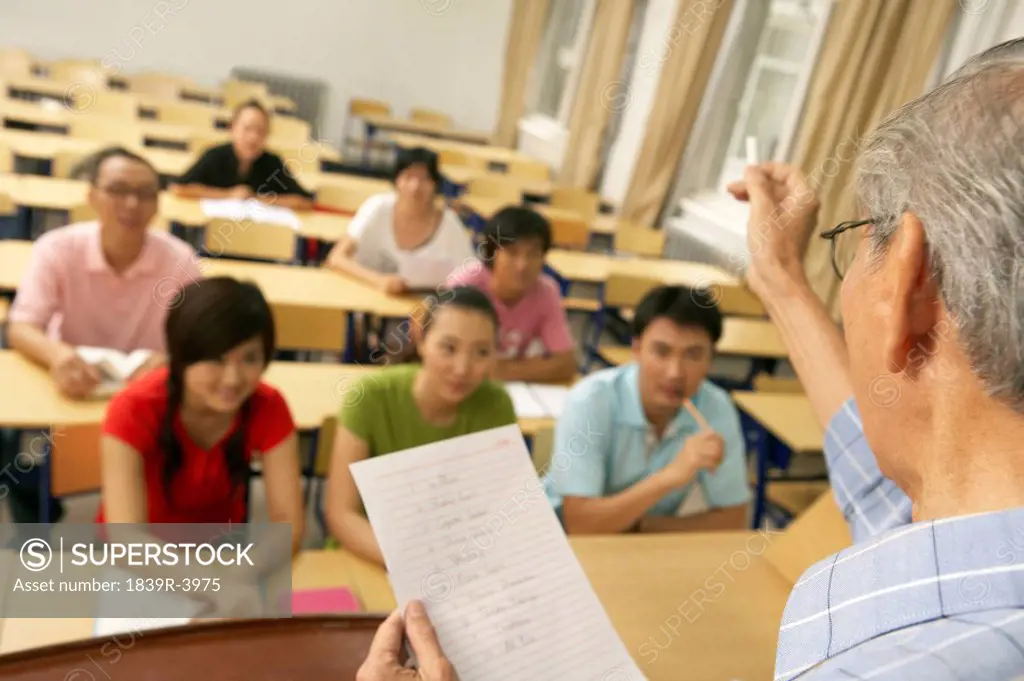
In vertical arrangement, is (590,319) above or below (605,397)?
below

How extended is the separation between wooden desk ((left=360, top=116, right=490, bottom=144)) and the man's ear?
8819 millimetres

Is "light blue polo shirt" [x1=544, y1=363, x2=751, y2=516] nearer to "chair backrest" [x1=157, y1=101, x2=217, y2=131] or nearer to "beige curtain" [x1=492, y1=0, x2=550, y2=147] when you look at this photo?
"chair backrest" [x1=157, y1=101, x2=217, y2=131]

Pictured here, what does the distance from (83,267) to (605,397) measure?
1.77 metres

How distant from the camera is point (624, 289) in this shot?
4363 millimetres

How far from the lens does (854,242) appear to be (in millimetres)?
665

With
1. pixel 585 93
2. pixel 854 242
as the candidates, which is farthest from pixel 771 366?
pixel 585 93

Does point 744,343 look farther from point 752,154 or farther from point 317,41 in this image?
point 317,41

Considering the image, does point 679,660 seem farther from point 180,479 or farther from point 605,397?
point 180,479

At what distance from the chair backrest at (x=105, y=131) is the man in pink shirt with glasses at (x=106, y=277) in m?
3.28

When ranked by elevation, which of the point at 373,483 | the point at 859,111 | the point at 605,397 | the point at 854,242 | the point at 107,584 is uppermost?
the point at 859,111

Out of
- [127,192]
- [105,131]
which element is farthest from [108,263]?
[105,131]

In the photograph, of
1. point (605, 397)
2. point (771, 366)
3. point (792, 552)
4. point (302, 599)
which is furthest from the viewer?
point (771, 366)

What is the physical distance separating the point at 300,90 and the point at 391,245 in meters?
6.43

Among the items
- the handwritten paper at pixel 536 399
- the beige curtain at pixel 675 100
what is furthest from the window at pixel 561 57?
the handwritten paper at pixel 536 399
